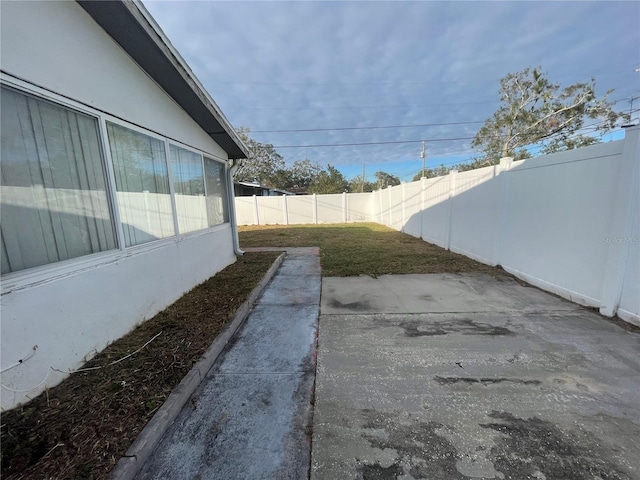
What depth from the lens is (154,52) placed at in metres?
3.37

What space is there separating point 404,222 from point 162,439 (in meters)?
12.1

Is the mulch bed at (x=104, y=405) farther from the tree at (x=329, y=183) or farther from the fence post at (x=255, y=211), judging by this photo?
the tree at (x=329, y=183)

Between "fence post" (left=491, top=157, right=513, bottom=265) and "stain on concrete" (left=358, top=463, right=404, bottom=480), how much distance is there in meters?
5.38

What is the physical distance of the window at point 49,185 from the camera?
208cm

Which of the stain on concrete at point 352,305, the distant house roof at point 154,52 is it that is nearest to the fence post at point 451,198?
the stain on concrete at point 352,305

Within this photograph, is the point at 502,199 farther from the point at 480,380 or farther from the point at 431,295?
the point at 480,380

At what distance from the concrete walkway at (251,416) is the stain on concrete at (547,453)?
1247 millimetres

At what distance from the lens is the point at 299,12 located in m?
7.81

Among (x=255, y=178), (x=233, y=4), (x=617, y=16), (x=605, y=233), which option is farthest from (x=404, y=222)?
(x=255, y=178)

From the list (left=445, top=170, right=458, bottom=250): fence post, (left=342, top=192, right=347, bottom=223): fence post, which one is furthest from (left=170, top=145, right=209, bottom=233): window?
(left=342, top=192, right=347, bottom=223): fence post

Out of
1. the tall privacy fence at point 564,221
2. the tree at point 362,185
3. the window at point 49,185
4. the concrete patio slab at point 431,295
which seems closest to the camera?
the window at point 49,185

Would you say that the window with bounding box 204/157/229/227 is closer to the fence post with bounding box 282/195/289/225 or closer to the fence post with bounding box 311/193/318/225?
the fence post with bounding box 282/195/289/225

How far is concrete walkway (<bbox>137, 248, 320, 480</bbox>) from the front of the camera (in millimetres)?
1601

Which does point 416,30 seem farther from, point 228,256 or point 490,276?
point 228,256
